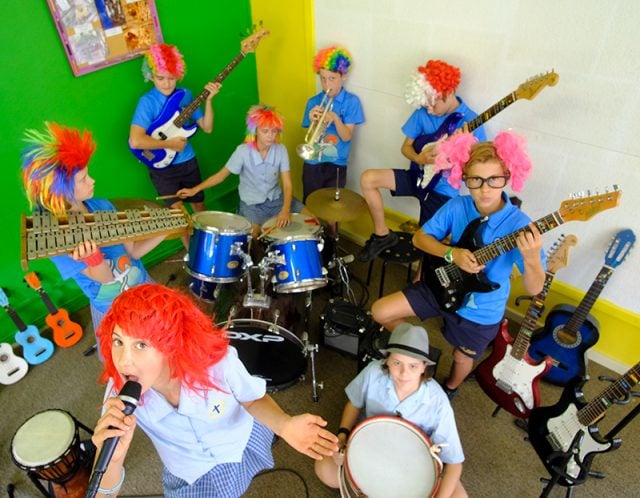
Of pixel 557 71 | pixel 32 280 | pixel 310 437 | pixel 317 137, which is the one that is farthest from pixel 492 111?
pixel 32 280

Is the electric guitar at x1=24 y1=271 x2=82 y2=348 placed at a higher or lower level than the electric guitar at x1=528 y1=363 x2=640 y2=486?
lower

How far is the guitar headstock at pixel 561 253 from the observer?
96.3 inches

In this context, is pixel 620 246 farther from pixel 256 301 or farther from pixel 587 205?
pixel 256 301

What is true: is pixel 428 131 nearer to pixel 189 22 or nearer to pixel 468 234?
pixel 468 234

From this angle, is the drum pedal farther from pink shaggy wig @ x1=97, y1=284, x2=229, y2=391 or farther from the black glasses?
the black glasses

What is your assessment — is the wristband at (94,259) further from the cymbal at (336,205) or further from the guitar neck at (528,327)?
the guitar neck at (528,327)

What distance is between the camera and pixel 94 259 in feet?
6.62

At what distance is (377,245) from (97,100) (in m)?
2.25

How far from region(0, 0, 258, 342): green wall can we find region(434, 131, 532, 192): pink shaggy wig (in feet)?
7.89

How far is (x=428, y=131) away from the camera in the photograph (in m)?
2.92

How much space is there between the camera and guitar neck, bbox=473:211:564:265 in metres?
1.88

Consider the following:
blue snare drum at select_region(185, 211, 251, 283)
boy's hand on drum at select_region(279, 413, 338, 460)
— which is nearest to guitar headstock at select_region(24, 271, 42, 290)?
blue snare drum at select_region(185, 211, 251, 283)

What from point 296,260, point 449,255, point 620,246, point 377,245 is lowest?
point 377,245

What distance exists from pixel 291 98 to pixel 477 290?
249 centimetres
